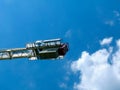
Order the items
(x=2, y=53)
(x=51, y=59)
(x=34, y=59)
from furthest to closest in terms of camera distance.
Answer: (x=2, y=53)
(x=34, y=59)
(x=51, y=59)

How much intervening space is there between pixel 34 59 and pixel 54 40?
18.1ft

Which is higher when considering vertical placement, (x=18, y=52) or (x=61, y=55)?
(x=18, y=52)

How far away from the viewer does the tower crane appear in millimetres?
49312

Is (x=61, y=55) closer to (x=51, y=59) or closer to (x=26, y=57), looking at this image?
(x=51, y=59)

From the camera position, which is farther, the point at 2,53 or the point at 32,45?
the point at 2,53

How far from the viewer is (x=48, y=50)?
163ft

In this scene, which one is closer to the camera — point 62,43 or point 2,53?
point 62,43

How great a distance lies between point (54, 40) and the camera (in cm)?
4938

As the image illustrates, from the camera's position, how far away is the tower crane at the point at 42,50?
162 feet

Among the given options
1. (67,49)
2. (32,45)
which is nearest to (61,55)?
(67,49)

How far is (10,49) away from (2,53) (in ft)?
6.54

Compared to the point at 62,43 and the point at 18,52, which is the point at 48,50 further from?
the point at 18,52

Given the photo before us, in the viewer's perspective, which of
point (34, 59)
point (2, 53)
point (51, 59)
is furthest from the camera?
point (2, 53)

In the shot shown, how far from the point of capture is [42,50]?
51125 mm
